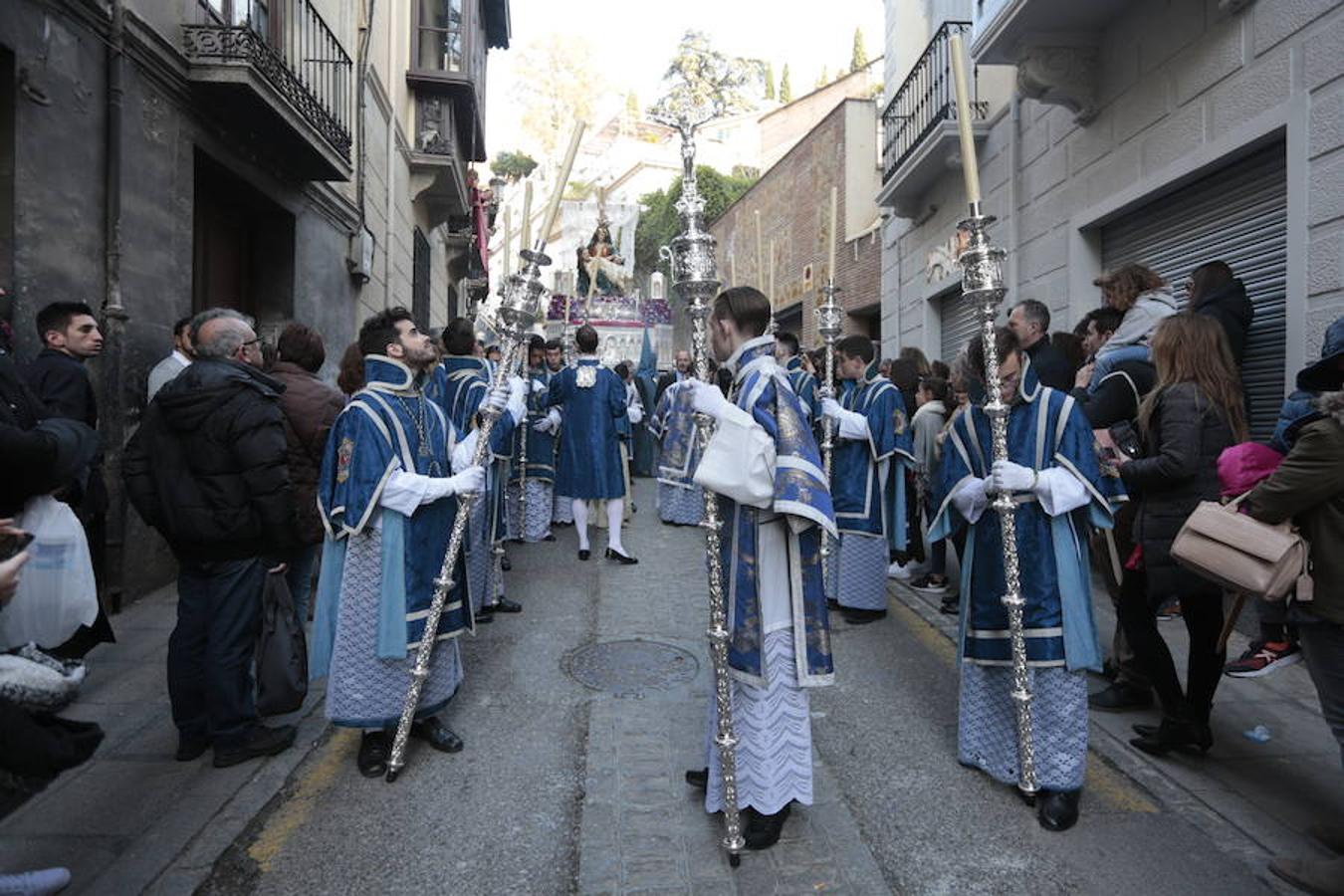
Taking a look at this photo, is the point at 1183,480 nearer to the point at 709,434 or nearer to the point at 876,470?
the point at 709,434

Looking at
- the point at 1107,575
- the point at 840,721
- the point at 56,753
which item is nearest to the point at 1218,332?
the point at 1107,575

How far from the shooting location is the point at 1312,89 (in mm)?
5129

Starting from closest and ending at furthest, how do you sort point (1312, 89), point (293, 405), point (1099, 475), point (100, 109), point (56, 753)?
point (56, 753)
point (1099, 475)
point (293, 405)
point (1312, 89)
point (100, 109)

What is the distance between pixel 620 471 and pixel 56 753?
19.7 ft

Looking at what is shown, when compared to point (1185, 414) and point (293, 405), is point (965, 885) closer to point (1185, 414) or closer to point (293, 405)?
point (1185, 414)

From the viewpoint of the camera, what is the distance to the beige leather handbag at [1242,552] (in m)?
2.68

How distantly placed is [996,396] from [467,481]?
2163 mm

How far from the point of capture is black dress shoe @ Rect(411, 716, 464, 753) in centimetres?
375

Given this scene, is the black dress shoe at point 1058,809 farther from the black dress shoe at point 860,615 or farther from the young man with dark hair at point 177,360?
the young man with dark hair at point 177,360

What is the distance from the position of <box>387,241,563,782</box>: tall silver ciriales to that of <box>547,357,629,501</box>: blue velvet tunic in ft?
12.3

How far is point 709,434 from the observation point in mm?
3016

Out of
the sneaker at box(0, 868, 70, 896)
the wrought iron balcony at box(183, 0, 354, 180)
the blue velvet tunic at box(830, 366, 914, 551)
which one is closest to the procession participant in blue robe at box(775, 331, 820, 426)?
the blue velvet tunic at box(830, 366, 914, 551)

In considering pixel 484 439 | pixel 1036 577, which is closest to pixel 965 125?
pixel 1036 577

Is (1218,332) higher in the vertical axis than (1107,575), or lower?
higher
